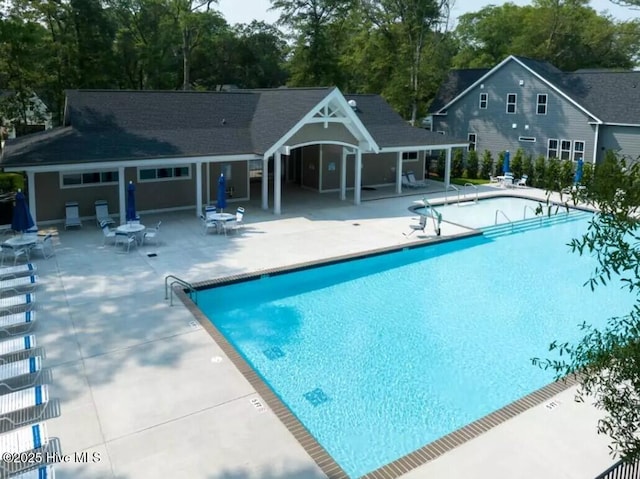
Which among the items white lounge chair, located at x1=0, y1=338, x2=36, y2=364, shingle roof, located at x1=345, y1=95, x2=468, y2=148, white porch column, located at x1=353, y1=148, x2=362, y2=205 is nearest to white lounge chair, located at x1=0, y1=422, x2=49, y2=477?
white lounge chair, located at x1=0, y1=338, x2=36, y2=364

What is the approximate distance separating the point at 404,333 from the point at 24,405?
24.8 feet

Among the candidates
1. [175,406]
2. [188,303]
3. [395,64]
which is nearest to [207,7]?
[395,64]

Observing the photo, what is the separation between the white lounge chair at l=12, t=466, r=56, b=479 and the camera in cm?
640

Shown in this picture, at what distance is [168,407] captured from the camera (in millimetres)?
8352

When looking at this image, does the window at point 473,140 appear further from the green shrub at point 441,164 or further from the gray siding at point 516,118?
the green shrub at point 441,164

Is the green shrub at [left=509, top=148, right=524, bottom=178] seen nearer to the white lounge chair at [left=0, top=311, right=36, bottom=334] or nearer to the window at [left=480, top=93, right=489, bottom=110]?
the window at [left=480, top=93, right=489, bottom=110]

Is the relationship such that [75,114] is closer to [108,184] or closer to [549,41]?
[108,184]

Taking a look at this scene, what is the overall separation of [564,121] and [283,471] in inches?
1161

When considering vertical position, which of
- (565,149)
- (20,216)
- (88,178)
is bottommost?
(20,216)

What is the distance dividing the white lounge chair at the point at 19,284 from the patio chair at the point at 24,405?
495 cm

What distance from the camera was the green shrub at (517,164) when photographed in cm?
3050

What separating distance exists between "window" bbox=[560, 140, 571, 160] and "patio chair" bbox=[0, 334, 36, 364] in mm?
29255

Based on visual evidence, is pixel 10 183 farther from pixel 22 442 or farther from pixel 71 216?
pixel 22 442

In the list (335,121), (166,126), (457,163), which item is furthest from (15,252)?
(457,163)
